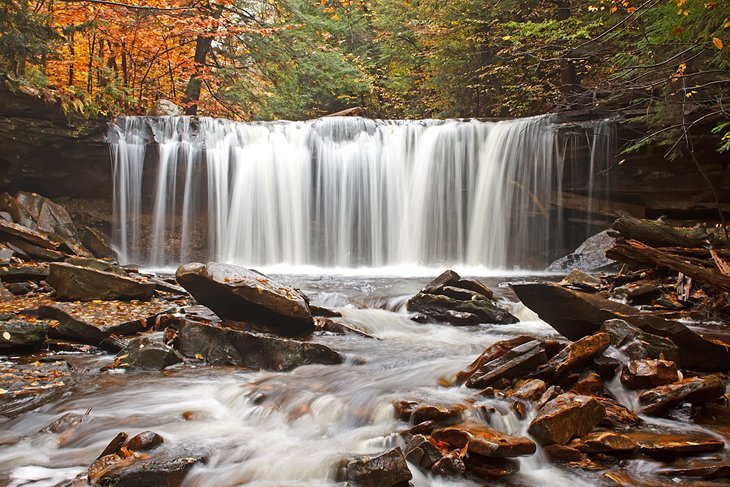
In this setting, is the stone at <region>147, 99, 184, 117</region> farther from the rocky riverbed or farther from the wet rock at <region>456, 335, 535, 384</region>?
the wet rock at <region>456, 335, 535, 384</region>

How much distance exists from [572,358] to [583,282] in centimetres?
483

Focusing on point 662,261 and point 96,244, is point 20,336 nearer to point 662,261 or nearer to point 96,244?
point 662,261

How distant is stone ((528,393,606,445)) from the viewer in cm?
363

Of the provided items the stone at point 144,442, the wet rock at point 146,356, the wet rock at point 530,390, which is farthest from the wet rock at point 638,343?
the wet rock at point 146,356

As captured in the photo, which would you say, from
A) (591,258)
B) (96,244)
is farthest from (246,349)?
(96,244)

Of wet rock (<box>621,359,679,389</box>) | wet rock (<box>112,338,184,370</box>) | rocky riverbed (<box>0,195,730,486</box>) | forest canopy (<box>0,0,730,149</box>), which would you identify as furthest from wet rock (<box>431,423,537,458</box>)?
forest canopy (<box>0,0,730,149</box>)

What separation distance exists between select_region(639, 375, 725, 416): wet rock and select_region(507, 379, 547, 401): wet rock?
74cm

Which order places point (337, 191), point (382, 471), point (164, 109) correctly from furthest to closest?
point (164, 109) < point (337, 191) < point (382, 471)

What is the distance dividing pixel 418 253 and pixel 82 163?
9.40 m

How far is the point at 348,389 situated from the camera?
509 centimetres

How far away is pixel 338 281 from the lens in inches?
471

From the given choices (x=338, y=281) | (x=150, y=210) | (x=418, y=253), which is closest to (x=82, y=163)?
(x=150, y=210)

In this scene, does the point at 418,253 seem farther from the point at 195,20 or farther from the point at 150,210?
the point at 195,20

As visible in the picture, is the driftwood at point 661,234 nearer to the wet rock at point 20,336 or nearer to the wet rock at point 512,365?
the wet rock at point 512,365
